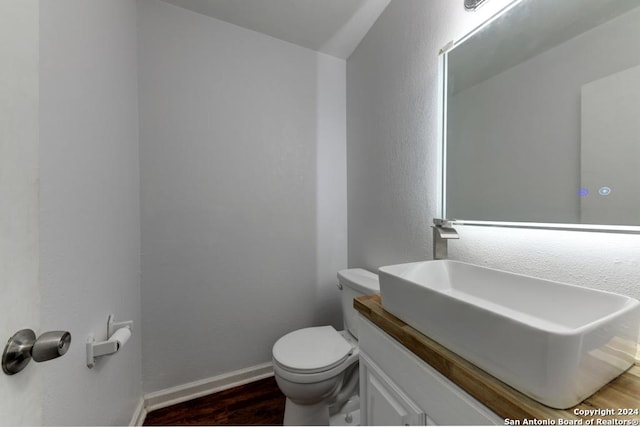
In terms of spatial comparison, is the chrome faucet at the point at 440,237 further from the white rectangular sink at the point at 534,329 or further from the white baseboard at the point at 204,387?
the white baseboard at the point at 204,387

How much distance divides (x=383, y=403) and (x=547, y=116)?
1.03m

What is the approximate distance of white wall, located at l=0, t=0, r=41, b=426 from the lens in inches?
14.8

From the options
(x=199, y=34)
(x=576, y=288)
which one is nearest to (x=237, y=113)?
(x=199, y=34)

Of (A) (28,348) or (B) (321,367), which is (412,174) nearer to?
(B) (321,367)

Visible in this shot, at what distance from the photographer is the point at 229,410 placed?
1381mm

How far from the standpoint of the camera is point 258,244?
1638mm

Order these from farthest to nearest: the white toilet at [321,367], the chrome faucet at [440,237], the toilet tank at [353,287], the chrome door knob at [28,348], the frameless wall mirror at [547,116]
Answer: the toilet tank at [353,287] → the white toilet at [321,367] → the chrome faucet at [440,237] → the frameless wall mirror at [547,116] → the chrome door knob at [28,348]

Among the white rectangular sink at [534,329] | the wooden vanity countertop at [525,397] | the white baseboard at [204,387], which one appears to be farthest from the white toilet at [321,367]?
the wooden vanity countertop at [525,397]

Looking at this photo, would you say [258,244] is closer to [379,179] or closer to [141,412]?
[379,179]

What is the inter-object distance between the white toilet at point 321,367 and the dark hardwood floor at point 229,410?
8.2 inches

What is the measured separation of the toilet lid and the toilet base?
251 mm

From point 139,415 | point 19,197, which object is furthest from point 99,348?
point 139,415

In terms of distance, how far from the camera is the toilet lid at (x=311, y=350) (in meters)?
1.16

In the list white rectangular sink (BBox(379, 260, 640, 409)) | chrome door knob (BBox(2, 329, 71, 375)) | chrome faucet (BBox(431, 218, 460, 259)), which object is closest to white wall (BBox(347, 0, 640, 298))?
chrome faucet (BBox(431, 218, 460, 259))
